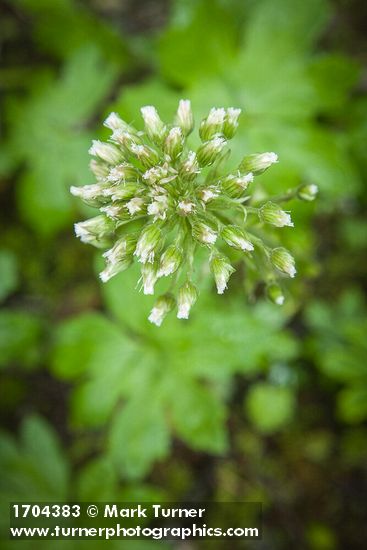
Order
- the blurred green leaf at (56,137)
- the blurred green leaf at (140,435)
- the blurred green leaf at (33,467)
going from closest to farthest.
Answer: the blurred green leaf at (140,435)
the blurred green leaf at (33,467)
the blurred green leaf at (56,137)

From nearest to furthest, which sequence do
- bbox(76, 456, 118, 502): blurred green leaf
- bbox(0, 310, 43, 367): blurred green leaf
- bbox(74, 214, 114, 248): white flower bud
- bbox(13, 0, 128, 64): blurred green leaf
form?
bbox(74, 214, 114, 248): white flower bud < bbox(76, 456, 118, 502): blurred green leaf < bbox(0, 310, 43, 367): blurred green leaf < bbox(13, 0, 128, 64): blurred green leaf

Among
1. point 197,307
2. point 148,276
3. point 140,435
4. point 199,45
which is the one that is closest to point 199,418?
point 140,435

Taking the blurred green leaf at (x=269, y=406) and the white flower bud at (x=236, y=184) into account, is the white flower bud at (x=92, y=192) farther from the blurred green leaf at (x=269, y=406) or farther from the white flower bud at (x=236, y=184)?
the blurred green leaf at (x=269, y=406)

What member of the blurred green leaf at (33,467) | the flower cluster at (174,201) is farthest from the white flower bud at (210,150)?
the blurred green leaf at (33,467)

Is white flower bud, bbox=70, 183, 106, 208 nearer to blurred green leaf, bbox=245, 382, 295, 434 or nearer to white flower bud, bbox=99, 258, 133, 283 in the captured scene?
white flower bud, bbox=99, 258, 133, 283

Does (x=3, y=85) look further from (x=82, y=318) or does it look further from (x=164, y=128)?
(x=164, y=128)

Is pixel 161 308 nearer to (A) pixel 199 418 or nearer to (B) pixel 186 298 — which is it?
(B) pixel 186 298
